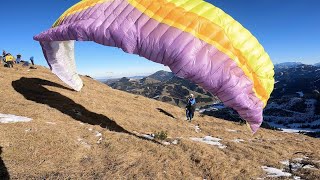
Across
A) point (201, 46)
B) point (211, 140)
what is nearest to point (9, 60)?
point (211, 140)

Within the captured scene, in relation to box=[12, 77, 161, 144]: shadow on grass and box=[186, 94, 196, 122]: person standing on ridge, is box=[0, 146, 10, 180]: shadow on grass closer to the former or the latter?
box=[12, 77, 161, 144]: shadow on grass

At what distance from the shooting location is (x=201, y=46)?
7949 millimetres

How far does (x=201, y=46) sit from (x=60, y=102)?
16094 millimetres

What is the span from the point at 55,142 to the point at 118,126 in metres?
5.82

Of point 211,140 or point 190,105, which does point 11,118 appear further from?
point 190,105

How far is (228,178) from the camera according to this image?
13.3 m

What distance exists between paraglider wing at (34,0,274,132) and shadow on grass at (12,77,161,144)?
9375 mm

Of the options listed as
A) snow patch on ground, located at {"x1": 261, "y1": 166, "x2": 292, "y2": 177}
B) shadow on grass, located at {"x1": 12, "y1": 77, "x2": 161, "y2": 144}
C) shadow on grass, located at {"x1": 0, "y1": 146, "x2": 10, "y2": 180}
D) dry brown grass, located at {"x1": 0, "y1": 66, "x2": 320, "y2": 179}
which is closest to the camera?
shadow on grass, located at {"x1": 0, "y1": 146, "x2": 10, "y2": 180}

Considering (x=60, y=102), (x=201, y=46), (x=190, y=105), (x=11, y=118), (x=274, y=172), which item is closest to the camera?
(x=201, y=46)

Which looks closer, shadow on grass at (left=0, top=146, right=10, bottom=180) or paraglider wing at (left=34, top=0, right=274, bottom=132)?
paraglider wing at (left=34, top=0, right=274, bottom=132)

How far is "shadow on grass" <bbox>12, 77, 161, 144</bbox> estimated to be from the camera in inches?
769

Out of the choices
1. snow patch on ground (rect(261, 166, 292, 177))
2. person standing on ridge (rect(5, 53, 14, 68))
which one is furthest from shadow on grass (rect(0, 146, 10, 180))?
person standing on ridge (rect(5, 53, 14, 68))

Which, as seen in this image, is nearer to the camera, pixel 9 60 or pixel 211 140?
pixel 211 140

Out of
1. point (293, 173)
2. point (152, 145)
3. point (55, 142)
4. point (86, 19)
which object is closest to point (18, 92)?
point (55, 142)
